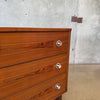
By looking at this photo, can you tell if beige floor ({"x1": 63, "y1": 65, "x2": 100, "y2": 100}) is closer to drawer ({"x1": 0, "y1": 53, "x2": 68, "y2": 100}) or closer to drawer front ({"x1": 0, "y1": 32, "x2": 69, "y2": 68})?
drawer ({"x1": 0, "y1": 53, "x2": 68, "y2": 100})

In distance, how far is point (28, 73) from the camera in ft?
2.63

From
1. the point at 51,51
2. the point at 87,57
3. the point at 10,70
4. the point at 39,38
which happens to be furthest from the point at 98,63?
the point at 10,70

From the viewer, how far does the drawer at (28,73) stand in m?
0.71

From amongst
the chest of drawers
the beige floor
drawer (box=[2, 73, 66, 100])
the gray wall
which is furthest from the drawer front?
the gray wall

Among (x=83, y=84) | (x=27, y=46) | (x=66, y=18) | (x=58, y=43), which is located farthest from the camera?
(x=66, y=18)

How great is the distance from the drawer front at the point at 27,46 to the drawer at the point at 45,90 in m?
0.23

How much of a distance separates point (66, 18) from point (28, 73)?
162cm

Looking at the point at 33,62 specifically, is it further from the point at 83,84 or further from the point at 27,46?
the point at 83,84

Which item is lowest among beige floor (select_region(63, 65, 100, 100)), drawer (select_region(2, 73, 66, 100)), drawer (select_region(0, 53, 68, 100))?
beige floor (select_region(63, 65, 100, 100))

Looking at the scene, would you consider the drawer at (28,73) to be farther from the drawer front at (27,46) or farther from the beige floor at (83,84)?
the beige floor at (83,84)

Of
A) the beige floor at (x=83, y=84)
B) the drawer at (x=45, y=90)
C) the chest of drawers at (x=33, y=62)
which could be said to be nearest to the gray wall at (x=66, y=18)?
the beige floor at (x=83, y=84)

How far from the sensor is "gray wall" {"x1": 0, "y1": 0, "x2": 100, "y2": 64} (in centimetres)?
173

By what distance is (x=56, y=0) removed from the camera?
2.01 meters

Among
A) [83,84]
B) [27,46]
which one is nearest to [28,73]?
[27,46]
